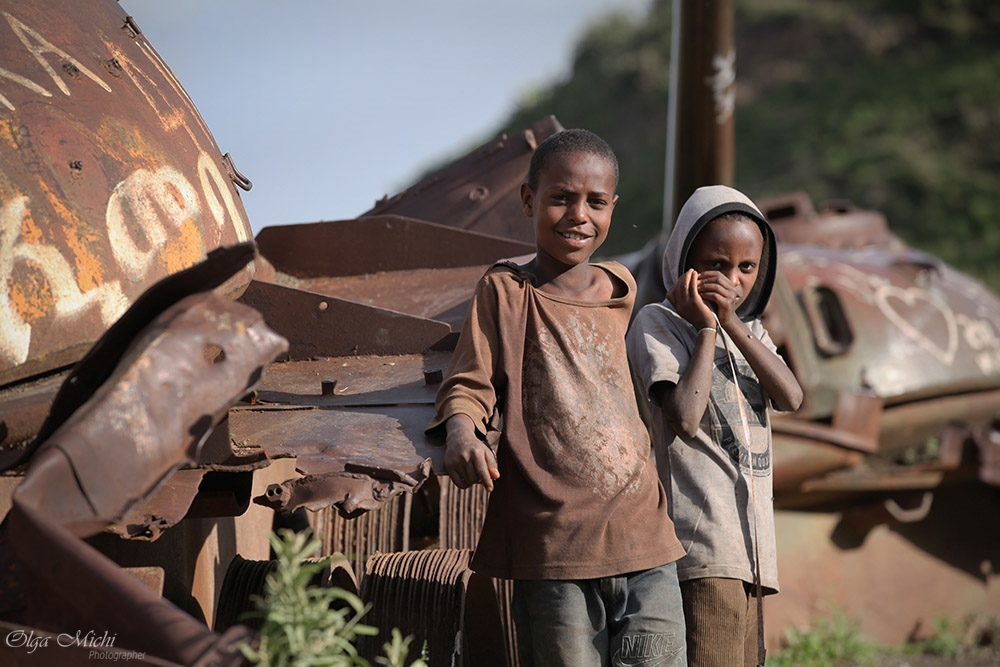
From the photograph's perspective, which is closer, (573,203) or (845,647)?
(573,203)

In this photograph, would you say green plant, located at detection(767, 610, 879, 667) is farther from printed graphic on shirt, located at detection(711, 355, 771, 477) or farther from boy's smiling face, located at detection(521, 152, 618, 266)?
boy's smiling face, located at detection(521, 152, 618, 266)

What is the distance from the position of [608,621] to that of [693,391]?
55 centimetres

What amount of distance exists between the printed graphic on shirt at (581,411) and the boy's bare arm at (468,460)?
205 mm

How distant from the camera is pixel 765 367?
2762 mm

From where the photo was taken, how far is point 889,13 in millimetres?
20609

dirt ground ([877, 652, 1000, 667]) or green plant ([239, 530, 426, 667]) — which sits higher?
dirt ground ([877, 652, 1000, 667])

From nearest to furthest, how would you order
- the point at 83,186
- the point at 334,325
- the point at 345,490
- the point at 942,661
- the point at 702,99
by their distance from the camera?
1. the point at 345,490
2. the point at 83,186
3. the point at 334,325
4. the point at 702,99
5. the point at 942,661

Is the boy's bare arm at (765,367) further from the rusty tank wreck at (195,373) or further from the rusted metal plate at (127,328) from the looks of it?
the rusted metal plate at (127,328)

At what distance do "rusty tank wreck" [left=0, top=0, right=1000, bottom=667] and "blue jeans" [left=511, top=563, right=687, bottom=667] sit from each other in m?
0.38

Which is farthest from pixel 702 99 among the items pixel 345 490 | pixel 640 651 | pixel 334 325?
pixel 345 490

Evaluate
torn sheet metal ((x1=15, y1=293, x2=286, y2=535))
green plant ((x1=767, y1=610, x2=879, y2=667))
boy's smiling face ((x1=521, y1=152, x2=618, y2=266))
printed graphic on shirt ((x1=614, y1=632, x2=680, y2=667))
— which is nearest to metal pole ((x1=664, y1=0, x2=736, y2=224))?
green plant ((x1=767, y1=610, x2=879, y2=667))

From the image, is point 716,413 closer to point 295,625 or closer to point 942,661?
point 295,625

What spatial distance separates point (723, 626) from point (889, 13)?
20059mm

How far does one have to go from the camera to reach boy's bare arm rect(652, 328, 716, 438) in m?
2.65
